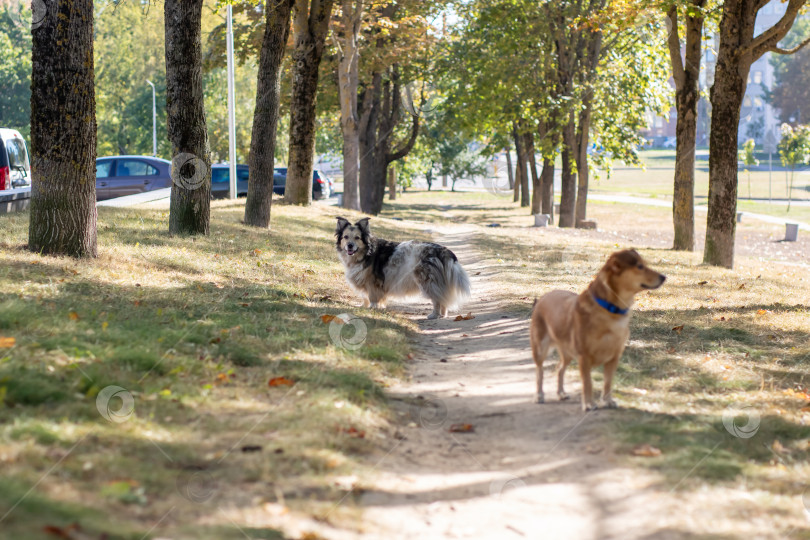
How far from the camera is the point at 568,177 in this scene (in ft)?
96.7

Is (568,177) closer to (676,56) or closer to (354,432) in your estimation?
(676,56)

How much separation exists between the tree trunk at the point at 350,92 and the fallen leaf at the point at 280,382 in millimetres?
19701

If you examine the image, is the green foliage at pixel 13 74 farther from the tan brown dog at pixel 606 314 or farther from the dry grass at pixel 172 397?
the tan brown dog at pixel 606 314

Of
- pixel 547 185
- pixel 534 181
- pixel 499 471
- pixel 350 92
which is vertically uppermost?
pixel 350 92

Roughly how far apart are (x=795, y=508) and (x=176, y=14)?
11.1 meters

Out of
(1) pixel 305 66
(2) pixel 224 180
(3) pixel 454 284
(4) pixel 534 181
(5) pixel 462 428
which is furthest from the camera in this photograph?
(4) pixel 534 181

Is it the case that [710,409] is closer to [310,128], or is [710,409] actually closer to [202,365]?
[202,365]

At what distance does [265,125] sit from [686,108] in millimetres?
9807

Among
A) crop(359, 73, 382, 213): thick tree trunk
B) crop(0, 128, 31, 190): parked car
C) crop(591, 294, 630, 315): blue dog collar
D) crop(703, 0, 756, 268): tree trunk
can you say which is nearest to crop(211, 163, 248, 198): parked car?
crop(359, 73, 382, 213): thick tree trunk

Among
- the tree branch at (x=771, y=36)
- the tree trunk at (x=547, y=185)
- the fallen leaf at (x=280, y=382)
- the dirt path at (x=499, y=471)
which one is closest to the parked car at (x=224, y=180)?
the tree trunk at (x=547, y=185)

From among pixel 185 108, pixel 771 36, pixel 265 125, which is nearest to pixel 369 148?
pixel 265 125

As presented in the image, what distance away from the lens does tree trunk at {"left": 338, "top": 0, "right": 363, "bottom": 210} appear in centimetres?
2506

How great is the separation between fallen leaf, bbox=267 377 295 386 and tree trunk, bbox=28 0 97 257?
478 cm

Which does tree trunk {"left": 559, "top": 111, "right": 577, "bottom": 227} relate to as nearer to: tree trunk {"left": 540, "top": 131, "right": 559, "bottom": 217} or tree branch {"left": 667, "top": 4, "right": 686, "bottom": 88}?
tree trunk {"left": 540, "top": 131, "right": 559, "bottom": 217}
